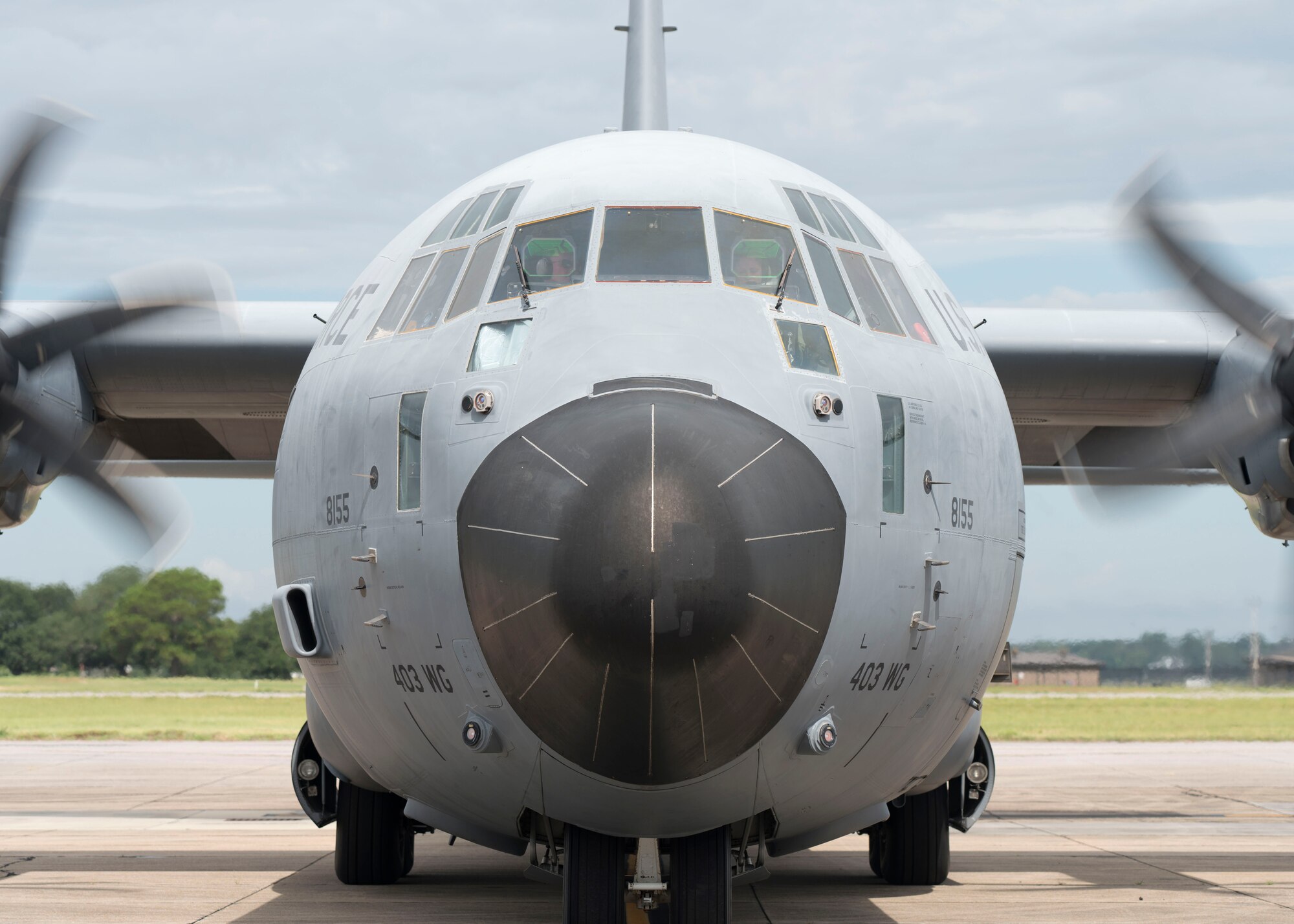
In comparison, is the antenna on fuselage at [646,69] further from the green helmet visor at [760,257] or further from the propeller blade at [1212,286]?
the green helmet visor at [760,257]

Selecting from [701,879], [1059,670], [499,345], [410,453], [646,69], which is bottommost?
[1059,670]

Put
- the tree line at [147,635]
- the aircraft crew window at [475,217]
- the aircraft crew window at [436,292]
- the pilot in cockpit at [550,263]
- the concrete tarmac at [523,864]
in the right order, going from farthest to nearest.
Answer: the tree line at [147,635] → the concrete tarmac at [523,864] → the aircraft crew window at [475,217] → the aircraft crew window at [436,292] → the pilot in cockpit at [550,263]

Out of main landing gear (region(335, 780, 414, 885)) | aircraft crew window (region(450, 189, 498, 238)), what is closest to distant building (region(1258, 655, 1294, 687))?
main landing gear (region(335, 780, 414, 885))

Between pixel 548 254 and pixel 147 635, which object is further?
pixel 147 635

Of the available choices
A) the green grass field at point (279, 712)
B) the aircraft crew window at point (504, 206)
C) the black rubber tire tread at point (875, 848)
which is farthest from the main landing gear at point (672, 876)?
the green grass field at point (279, 712)

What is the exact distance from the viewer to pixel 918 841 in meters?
9.23

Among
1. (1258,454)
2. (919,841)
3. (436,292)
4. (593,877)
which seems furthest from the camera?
(1258,454)

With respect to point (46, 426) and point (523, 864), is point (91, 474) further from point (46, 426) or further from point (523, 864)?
point (523, 864)

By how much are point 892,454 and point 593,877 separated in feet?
6.57

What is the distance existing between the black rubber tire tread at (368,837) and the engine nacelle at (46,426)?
367 centimetres

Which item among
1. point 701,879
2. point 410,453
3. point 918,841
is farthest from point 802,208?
point 918,841

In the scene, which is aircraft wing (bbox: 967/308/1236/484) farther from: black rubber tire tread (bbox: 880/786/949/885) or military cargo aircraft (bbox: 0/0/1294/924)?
military cargo aircraft (bbox: 0/0/1294/924)

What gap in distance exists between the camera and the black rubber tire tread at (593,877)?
5.49 m

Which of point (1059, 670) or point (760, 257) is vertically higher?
point (760, 257)
